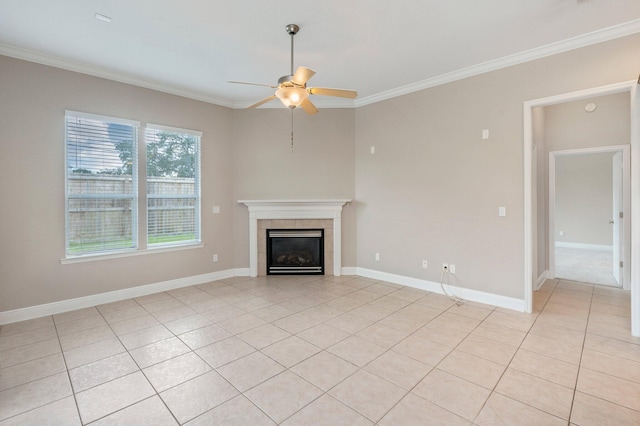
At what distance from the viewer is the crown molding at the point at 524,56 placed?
286 centimetres

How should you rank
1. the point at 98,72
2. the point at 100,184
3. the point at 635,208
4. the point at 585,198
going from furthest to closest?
the point at 585,198 < the point at 100,184 < the point at 98,72 < the point at 635,208

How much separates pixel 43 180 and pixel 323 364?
375 centimetres

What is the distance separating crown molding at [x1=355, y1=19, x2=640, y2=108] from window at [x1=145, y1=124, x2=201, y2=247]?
3.13 metres

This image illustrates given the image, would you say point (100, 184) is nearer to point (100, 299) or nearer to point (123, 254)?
point (123, 254)

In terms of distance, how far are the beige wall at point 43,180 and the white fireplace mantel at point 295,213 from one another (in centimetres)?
156

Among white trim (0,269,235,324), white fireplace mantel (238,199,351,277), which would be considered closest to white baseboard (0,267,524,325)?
white trim (0,269,235,324)

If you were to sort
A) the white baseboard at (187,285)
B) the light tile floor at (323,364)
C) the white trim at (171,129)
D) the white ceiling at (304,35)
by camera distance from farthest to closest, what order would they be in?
the white trim at (171,129) < the white baseboard at (187,285) < the white ceiling at (304,35) < the light tile floor at (323,364)

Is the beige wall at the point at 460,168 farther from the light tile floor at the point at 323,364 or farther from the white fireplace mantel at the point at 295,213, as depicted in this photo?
the light tile floor at the point at 323,364

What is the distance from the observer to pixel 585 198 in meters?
7.80

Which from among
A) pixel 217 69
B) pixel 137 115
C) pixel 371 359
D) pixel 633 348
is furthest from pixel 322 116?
pixel 633 348

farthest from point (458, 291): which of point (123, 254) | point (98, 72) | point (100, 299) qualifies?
point (98, 72)

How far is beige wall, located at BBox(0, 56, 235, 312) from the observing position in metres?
3.21

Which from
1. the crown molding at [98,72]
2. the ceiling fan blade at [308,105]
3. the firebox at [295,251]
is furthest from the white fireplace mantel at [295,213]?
the ceiling fan blade at [308,105]

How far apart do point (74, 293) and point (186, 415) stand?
2.85m
